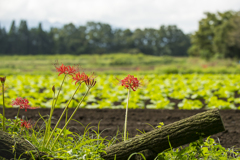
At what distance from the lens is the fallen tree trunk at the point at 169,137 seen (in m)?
1.67

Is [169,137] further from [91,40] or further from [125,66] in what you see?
[91,40]

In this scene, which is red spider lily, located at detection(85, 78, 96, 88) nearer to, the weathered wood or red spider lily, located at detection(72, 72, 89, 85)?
red spider lily, located at detection(72, 72, 89, 85)

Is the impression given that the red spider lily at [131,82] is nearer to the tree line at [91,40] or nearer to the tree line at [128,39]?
the tree line at [128,39]

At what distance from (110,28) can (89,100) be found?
42909 millimetres

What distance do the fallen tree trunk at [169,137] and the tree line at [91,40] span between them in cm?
3835

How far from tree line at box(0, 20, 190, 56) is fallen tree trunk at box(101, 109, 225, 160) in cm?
3835

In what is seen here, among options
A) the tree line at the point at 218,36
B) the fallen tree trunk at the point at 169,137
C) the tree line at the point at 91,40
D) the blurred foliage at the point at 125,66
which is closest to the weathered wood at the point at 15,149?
the fallen tree trunk at the point at 169,137

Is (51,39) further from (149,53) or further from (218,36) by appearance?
(218,36)

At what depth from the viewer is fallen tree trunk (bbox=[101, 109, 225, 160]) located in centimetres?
167

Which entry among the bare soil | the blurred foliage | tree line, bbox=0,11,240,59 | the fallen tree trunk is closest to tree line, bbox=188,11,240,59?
tree line, bbox=0,11,240,59

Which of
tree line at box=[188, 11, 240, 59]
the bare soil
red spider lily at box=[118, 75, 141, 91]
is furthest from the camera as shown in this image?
tree line at box=[188, 11, 240, 59]

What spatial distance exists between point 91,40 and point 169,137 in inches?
1673

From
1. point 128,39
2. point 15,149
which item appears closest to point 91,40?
point 128,39

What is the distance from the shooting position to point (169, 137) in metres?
1.70
